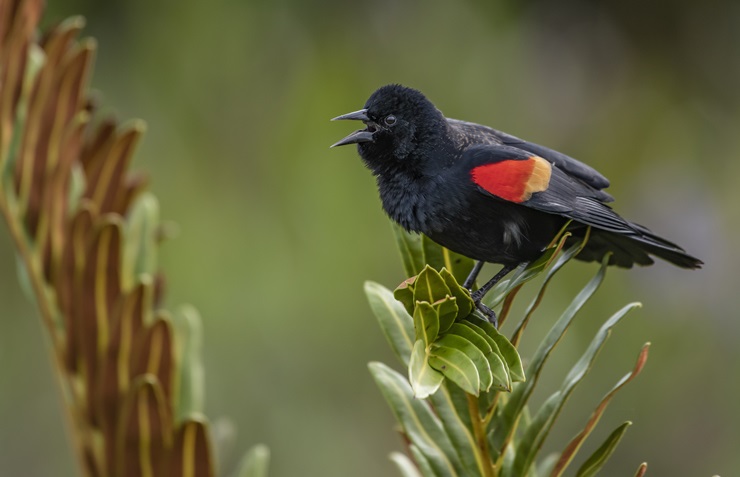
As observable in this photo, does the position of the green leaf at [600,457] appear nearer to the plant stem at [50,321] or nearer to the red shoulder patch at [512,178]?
the red shoulder patch at [512,178]

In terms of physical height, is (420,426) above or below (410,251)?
below

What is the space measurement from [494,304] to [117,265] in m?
0.55

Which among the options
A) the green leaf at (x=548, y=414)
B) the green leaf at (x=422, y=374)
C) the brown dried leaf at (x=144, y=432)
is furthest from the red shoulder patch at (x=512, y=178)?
the brown dried leaf at (x=144, y=432)

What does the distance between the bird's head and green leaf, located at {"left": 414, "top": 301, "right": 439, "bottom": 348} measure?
592 mm

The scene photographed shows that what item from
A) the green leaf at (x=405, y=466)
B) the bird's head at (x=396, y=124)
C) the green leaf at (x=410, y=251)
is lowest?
the green leaf at (x=405, y=466)

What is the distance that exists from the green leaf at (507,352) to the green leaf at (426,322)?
0.05 m

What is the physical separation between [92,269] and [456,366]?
1.84ft

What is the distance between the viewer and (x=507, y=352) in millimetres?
993

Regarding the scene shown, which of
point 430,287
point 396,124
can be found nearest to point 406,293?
point 430,287

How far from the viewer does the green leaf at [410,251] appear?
1.25 meters

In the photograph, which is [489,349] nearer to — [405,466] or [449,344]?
[449,344]

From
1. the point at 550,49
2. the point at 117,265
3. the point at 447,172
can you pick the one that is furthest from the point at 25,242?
the point at 550,49

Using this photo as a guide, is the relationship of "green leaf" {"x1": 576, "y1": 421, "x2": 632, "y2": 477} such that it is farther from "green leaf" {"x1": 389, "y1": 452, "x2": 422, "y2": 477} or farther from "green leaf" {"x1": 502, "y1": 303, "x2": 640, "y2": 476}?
"green leaf" {"x1": 389, "y1": 452, "x2": 422, "y2": 477}

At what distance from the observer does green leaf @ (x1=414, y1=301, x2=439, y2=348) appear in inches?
38.4
